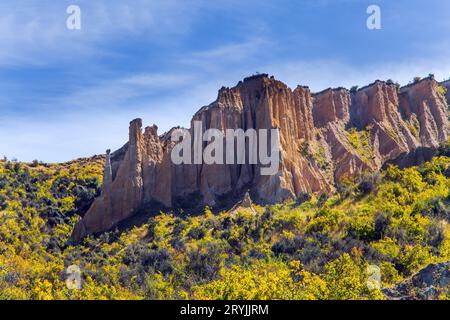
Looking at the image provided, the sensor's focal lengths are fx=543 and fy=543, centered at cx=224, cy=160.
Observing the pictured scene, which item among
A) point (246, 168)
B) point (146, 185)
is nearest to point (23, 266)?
point (146, 185)

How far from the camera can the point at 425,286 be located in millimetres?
16391

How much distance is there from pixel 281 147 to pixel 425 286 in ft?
111

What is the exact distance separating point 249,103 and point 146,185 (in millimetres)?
13449

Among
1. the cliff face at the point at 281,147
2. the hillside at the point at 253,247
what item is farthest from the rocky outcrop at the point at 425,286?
the cliff face at the point at 281,147

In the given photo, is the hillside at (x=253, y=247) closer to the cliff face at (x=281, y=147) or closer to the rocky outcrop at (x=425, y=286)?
the rocky outcrop at (x=425, y=286)

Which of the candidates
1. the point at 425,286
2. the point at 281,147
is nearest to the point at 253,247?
the point at 281,147

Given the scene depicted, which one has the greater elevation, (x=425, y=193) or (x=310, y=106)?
(x=310, y=106)

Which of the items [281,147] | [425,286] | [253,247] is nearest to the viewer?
[425,286]

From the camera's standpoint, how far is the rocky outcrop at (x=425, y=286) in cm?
1548

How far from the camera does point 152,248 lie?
1577 inches

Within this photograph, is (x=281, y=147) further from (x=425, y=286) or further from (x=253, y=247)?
(x=425, y=286)

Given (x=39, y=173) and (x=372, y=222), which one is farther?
(x=39, y=173)

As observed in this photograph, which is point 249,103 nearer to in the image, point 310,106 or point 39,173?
point 310,106
